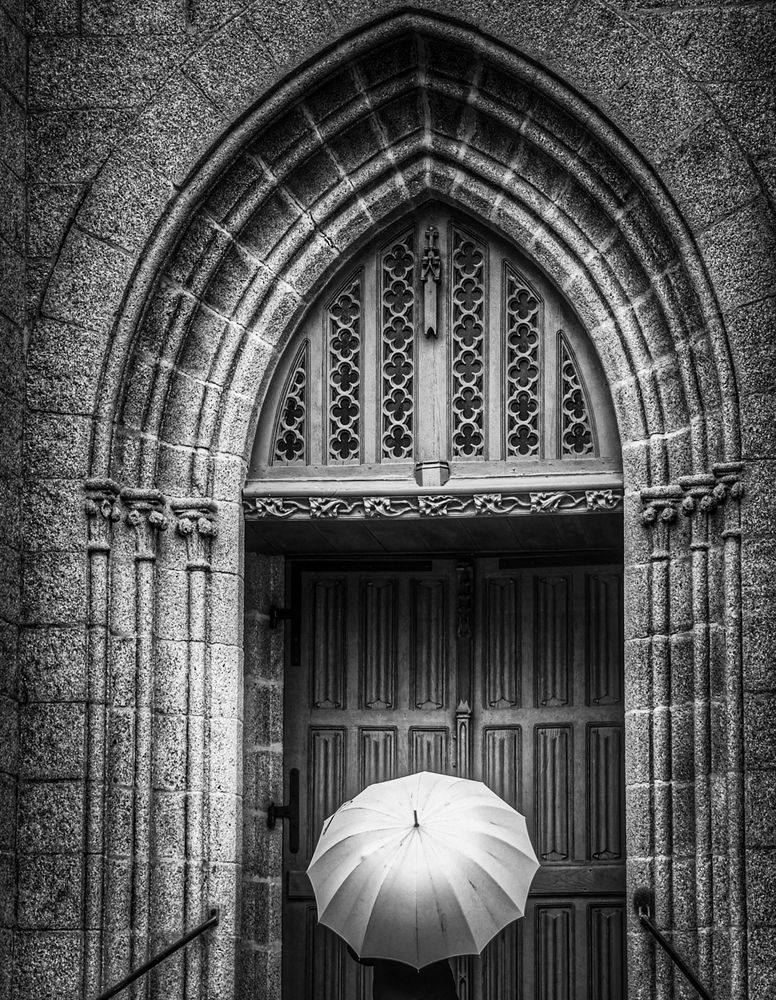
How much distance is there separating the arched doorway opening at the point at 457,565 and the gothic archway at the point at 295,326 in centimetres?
25

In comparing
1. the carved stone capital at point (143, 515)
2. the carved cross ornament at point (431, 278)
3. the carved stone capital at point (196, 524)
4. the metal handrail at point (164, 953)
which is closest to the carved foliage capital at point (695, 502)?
the carved cross ornament at point (431, 278)

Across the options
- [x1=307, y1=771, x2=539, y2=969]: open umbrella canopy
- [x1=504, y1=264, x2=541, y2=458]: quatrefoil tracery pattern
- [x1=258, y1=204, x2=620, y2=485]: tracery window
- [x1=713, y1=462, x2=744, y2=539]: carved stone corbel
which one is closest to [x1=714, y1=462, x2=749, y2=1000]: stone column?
[x1=713, y1=462, x2=744, y2=539]: carved stone corbel

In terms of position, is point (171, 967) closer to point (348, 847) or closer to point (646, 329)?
point (348, 847)

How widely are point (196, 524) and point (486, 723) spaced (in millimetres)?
1981

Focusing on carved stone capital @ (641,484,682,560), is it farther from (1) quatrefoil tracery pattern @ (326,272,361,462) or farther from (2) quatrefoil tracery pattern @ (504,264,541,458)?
(1) quatrefoil tracery pattern @ (326,272,361,462)

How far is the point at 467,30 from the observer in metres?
8.31

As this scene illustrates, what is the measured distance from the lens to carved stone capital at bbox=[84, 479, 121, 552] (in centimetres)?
820

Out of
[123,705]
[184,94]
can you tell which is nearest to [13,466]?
[123,705]

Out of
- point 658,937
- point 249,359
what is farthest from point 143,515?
point 658,937

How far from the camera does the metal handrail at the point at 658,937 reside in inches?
289

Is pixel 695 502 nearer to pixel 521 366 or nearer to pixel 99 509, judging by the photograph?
pixel 521 366

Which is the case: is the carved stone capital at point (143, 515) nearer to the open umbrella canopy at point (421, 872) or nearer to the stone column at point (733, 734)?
the open umbrella canopy at point (421, 872)

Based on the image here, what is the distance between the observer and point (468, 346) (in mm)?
8742

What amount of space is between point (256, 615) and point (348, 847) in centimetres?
272
